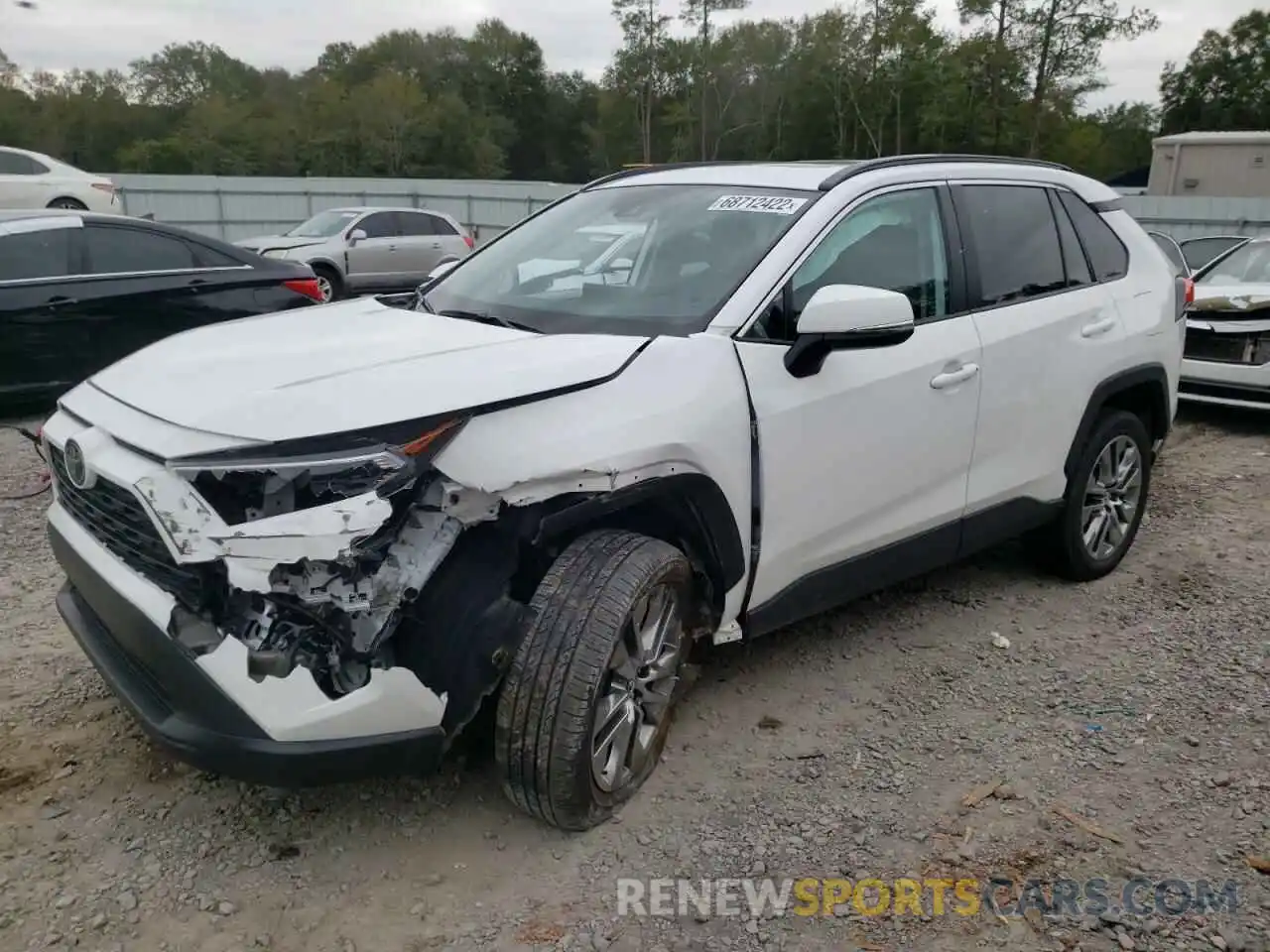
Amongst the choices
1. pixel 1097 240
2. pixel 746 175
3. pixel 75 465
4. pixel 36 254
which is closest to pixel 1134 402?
pixel 1097 240

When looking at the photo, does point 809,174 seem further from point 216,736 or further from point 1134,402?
point 216,736

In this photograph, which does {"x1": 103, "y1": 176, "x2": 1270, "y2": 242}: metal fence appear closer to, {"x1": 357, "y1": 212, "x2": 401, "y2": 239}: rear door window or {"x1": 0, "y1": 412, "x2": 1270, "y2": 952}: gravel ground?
{"x1": 357, "y1": 212, "x2": 401, "y2": 239}: rear door window

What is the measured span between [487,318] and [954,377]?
163cm

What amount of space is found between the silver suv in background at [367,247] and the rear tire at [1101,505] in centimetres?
1182

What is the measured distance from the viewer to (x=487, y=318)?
3.26 meters

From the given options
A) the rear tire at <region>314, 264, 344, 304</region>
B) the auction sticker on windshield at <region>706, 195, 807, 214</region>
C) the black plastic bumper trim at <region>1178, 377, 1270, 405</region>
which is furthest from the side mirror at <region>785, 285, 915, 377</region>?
the rear tire at <region>314, 264, 344, 304</region>

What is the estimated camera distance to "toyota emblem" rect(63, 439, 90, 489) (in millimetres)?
2590

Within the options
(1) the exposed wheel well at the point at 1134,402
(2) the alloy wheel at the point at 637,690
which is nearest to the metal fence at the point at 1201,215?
(1) the exposed wheel well at the point at 1134,402

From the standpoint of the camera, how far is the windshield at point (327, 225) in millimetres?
15664

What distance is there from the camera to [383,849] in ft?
8.84

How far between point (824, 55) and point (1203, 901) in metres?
56.7

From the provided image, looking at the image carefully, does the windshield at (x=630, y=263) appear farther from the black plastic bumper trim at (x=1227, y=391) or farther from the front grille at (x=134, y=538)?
the black plastic bumper trim at (x=1227, y=391)

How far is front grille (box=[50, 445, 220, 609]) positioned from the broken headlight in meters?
0.17

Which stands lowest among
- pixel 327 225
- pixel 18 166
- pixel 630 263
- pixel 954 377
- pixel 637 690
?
pixel 637 690
